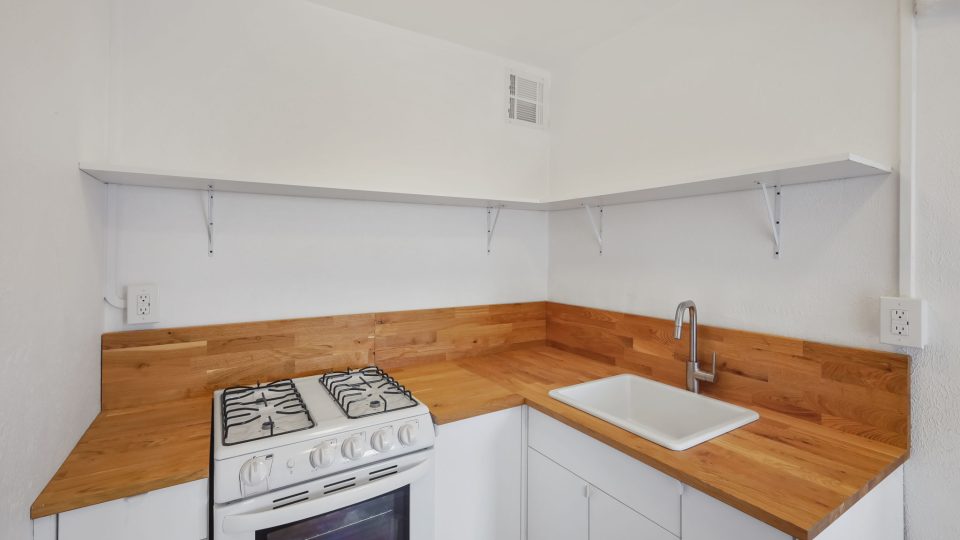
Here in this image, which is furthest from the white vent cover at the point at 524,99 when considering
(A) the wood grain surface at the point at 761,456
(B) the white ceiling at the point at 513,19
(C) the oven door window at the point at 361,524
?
(C) the oven door window at the point at 361,524

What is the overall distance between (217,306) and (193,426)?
0.49 m

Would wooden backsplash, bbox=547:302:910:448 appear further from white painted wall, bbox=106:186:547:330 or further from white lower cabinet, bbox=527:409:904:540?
white painted wall, bbox=106:186:547:330

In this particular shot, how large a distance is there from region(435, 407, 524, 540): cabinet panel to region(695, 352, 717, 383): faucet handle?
2.30 ft

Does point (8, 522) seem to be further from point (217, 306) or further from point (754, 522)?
point (754, 522)

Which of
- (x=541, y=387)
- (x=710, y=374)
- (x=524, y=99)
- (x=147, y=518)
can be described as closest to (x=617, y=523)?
(x=541, y=387)

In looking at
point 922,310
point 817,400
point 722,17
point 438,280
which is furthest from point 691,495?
point 722,17

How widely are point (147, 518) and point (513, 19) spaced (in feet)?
7.19

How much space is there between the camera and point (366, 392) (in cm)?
162

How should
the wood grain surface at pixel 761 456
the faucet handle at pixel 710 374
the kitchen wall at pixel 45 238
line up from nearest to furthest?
the kitchen wall at pixel 45 238 < the wood grain surface at pixel 761 456 < the faucet handle at pixel 710 374

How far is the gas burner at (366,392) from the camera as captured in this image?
56.9 inches

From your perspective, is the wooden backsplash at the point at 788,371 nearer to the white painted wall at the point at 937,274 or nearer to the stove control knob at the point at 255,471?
the white painted wall at the point at 937,274

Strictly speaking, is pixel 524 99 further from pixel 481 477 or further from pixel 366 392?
pixel 481 477

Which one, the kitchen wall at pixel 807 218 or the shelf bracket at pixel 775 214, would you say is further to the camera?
the shelf bracket at pixel 775 214

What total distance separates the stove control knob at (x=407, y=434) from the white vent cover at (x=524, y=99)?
1.72 meters
